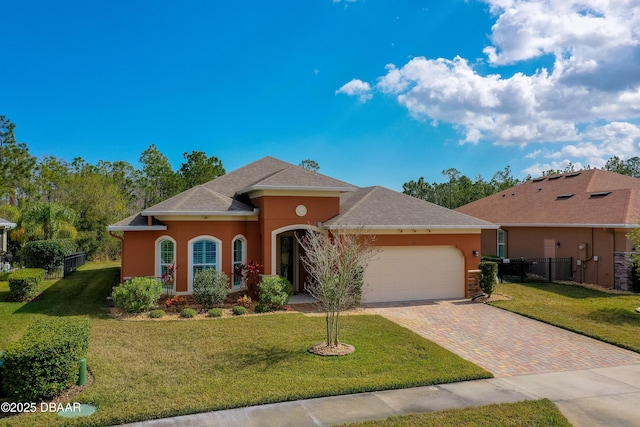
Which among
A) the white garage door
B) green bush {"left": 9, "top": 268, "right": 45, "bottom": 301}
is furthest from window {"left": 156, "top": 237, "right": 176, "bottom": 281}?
the white garage door

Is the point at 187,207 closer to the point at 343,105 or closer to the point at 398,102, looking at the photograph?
the point at 343,105

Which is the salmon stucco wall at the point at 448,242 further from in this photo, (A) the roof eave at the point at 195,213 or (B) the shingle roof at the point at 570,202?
(B) the shingle roof at the point at 570,202

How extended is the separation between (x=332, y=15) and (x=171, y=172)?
28651 mm

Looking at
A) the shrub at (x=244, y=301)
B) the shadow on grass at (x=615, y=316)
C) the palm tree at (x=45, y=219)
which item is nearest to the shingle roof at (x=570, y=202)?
the shadow on grass at (x=615, y=316)

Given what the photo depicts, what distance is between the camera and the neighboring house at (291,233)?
15.3 m

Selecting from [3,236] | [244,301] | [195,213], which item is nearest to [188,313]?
[244,301]

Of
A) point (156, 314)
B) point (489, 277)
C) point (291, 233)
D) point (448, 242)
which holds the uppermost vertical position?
point (291, 233)

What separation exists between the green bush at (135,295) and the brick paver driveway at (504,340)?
7638 millimetres

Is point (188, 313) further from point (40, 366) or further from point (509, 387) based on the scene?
point (509, 387)

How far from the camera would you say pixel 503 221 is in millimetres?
26234

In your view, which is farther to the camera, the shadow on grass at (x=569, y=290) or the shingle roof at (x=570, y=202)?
the shingle roof at (x=570, y=202)

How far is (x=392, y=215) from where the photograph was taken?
17.1 metres

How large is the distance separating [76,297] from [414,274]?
13.6 m

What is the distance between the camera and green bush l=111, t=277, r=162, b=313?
13.5m
